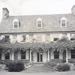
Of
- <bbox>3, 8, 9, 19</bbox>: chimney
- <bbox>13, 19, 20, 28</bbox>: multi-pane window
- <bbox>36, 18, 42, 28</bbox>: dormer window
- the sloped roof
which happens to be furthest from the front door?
<bbox>3, 8, 9, 19</bbox>: chimney

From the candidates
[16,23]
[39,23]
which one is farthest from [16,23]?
[39,23]

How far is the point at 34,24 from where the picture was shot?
35.6 metres

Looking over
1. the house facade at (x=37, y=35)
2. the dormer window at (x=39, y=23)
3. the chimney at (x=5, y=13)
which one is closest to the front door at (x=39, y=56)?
the house facade at (x=37, y=35)

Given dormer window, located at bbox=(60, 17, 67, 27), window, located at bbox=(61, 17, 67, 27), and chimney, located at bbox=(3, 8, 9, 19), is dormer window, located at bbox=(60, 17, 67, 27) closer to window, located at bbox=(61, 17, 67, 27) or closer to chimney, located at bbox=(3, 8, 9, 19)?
window, located at bbox=(61, 17, 67, 27)

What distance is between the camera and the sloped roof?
34.2 meters

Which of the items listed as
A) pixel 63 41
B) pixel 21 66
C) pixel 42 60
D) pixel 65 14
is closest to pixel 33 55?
pixel 42 60

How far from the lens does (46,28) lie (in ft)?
113

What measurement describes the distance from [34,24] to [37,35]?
110 inches

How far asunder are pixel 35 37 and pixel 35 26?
245 centimetres

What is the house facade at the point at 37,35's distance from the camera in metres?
33.1

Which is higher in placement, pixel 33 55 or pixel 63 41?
pixel 63 41

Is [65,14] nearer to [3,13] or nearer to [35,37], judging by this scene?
[35,37]

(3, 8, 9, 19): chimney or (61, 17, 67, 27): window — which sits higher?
(3, 8, 9, 19): chimney

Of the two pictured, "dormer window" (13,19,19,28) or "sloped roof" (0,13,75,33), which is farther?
"dormer window" (13,19,19,28)
